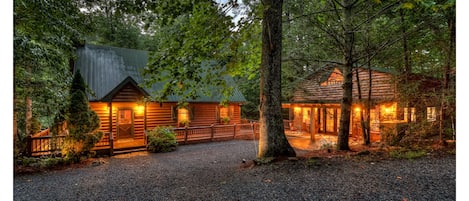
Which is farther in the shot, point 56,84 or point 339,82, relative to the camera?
point 339,82

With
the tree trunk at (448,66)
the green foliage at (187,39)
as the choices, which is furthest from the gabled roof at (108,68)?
the tree trunk at (448,66)

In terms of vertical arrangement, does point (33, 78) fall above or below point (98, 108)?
above

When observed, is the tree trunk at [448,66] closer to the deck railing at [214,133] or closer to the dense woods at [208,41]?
the dense woods at [208,41]

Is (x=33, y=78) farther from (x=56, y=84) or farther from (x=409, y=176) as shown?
(x=409, y=176)

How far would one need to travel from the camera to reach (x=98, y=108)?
11336mm

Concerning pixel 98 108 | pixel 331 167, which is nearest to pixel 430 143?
pixel 331 167

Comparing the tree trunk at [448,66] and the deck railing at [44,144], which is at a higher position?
the tree trunk at [448,66]

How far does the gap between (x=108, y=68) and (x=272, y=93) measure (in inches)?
484

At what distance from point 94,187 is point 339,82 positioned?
1436cm

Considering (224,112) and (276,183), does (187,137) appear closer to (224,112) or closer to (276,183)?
(224,112)

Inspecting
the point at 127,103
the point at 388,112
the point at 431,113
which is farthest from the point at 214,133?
the point at 431,113

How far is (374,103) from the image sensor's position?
10180mm

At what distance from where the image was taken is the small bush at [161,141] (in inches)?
410

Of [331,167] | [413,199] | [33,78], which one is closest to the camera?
[413,199]
